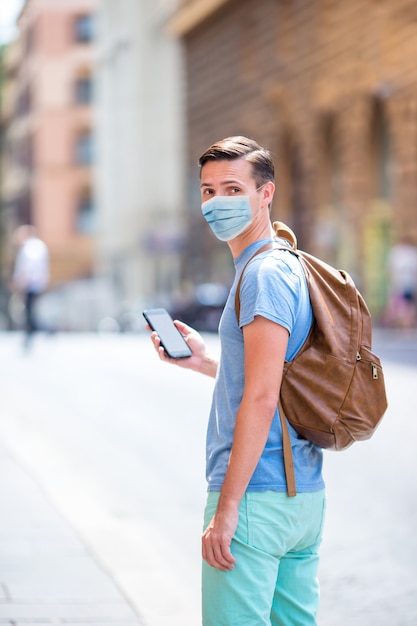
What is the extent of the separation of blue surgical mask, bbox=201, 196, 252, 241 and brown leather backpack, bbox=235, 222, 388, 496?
0.12 m

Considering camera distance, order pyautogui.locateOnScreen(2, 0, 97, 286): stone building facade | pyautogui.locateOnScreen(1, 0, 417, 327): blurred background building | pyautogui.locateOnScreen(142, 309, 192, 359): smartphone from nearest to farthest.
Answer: pyautogui.locateOnScreen(142, 309, 192, 359): smartphone < pyautogui.locateOnScreen(1, 0, 417, 327): blurred background building < pyautogui.locateOnScreen(2, 0, 97, 286): stone building facade

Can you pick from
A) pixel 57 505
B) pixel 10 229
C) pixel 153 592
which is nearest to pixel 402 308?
pixel 57 505

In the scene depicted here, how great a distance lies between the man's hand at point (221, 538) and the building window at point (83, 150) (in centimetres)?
7023

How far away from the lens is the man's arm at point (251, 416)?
3.31 m

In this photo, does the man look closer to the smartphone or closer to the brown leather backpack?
the brown leather backpack

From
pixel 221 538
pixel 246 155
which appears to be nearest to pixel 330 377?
pixel 221 538

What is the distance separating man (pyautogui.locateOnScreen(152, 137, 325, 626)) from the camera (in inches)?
131

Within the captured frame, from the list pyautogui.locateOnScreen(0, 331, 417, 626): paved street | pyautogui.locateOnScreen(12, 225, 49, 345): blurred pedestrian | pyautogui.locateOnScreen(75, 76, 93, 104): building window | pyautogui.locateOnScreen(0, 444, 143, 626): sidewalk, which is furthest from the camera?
pyautogui.locateOnScreen(75, 76, 93, 104): building window

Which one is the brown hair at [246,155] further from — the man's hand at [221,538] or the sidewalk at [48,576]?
the sidewalk at [48,576]

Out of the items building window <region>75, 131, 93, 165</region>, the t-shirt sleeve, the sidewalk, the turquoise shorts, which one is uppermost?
building window <region>75, 131, 93, 165</region>

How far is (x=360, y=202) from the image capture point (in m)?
31.5

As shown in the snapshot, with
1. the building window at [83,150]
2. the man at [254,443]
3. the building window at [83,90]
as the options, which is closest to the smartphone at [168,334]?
the man at [254,443]

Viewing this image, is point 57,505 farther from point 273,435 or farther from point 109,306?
point 109,306

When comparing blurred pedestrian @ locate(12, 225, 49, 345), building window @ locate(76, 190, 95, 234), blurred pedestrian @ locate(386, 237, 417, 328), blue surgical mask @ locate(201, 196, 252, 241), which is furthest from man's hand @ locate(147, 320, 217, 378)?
building window @ locate(76, 190, 95, 234)
